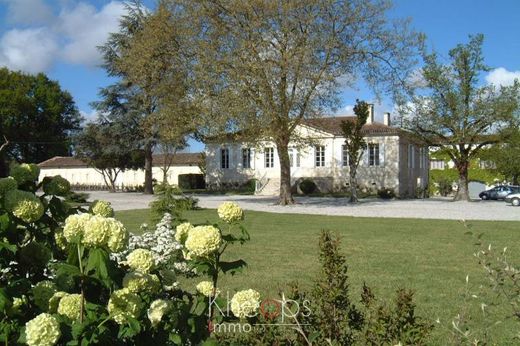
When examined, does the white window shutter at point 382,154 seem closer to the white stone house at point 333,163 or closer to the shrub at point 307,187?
the white stone house at point 333,163

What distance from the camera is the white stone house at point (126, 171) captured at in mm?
64312

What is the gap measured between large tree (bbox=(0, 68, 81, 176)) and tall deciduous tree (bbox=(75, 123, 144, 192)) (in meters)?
9.97

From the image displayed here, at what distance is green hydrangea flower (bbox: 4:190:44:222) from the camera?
7.23 ft

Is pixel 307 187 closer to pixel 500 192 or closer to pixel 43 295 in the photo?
pixel 500 192

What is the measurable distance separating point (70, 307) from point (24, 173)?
0.97m

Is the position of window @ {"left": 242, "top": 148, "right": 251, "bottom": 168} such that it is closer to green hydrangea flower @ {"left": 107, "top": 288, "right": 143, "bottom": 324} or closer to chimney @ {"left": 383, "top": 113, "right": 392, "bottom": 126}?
chimney @ {"left": 383, "top": 113, "right": 392, "bottom": 126}

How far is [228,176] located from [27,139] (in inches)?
1033

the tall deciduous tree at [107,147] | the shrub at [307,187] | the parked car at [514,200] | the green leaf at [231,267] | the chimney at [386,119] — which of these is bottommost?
the parked car at [514,200]

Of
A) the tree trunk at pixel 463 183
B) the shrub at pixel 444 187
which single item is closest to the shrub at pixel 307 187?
the tree trunk at pixel 463 183

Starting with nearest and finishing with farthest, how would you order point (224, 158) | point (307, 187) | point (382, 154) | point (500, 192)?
point (382, 154) → point (500, 192) → point (307, 187) → point (224, 158)

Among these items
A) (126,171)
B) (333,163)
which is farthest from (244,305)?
(126,171)

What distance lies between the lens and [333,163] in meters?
47.9

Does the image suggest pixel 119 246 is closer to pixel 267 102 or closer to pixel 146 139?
pixel 267 102

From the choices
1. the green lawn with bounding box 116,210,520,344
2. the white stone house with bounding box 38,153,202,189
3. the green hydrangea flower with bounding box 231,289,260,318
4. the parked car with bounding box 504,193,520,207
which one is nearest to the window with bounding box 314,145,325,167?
the parked car with bounding box 504,193,520,207
